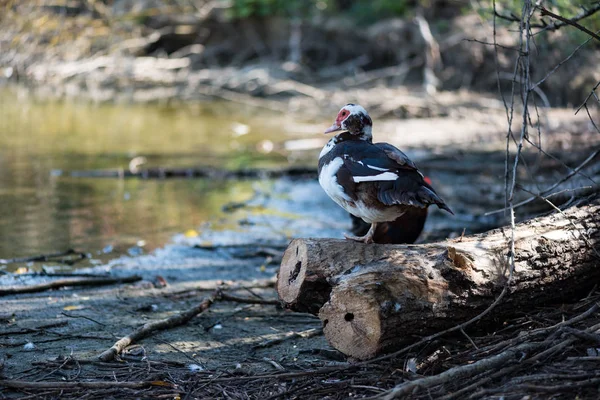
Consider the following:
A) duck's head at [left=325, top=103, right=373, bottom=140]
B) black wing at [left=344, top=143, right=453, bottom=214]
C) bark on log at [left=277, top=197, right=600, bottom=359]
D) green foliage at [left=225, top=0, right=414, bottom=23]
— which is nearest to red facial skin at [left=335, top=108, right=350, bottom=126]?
duck's head at [left=325, top=103, right=373, bottom=140]

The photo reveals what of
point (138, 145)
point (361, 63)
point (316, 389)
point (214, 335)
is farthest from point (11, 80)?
point (316, 389)

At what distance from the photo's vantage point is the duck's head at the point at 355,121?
15.1 feet

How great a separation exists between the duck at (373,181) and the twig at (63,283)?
2490mm

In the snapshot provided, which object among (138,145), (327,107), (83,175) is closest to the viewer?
(83,175)

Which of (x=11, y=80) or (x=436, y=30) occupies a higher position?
(x=436, y=30)

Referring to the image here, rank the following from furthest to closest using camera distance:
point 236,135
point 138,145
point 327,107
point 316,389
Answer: point 327,107
point 236,135
point 138,145
point 316,389

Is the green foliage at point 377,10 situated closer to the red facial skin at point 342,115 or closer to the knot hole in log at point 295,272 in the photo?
the red facial skin at point 342,115

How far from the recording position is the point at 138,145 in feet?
45.2

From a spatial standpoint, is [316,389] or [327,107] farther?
[327,107]

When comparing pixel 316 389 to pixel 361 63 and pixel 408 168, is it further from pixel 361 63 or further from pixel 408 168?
pixel 361 63

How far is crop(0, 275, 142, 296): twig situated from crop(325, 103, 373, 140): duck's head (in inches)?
102

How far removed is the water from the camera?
8.06 meters

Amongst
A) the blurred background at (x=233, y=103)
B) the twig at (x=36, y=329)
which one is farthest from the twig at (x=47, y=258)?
the twig at (x=36, y=329)

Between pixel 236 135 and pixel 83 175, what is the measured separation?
4.86 m
